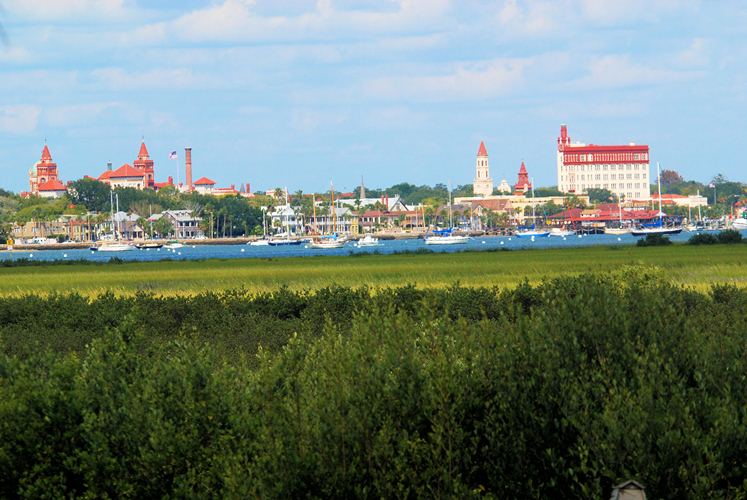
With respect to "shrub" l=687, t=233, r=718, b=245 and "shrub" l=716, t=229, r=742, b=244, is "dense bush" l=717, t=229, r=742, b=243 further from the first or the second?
"shrub" l=687, t=233, r=718, b=245

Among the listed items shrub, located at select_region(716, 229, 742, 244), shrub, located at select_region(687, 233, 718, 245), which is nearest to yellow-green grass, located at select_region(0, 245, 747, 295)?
shrub, located at select_region(687, 233, 718, 245)

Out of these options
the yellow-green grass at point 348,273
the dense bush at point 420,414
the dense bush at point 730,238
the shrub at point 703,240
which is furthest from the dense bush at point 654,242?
the dense bush at point 420,414

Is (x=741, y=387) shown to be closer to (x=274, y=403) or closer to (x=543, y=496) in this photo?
(x=543, y=496)

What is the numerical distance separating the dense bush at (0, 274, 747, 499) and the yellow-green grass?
2897 cm

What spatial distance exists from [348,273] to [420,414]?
50.3 metres

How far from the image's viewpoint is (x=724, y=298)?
3678 centimetres

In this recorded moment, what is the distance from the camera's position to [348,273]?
67.9 metres

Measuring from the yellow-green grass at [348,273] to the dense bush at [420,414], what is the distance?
2897cm

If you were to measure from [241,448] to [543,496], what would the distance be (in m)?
4.21

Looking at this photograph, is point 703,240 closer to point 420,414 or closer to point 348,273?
point 348,273

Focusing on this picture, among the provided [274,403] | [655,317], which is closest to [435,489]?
[274,403]

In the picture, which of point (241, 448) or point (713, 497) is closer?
point (713, 497)

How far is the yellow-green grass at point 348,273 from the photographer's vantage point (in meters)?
55.6

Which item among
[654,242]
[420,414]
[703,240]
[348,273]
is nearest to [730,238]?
[703,240]
